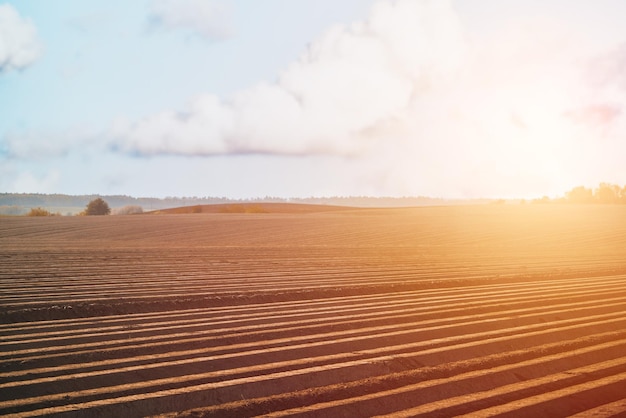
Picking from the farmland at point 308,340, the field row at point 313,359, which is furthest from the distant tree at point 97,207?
the field row at point 313,359

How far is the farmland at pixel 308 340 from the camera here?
494cm

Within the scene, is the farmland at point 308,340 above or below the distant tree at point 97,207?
below

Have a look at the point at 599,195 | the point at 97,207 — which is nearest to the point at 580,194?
the point at 599,195

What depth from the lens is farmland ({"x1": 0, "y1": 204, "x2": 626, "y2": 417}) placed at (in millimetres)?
4938

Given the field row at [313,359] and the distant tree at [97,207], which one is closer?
the field row at [313,359]

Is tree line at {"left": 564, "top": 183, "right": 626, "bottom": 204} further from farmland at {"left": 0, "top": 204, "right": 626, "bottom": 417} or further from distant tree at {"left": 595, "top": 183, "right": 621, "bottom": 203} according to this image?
farmland at {"left": 0, "top": 204, "right": 626, "bottom": 417}

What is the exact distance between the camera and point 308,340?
22.4ft

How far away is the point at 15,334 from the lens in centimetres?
720

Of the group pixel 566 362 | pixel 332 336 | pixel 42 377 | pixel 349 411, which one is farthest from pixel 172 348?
pixel 566 362

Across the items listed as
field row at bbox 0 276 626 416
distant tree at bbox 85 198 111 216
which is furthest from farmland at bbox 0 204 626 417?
distant tree at bbox 85 198 111 216

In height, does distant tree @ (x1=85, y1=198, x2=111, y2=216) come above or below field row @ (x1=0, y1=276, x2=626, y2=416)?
above

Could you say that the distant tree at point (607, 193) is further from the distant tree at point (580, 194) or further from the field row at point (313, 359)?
the field row at point (313, 359)

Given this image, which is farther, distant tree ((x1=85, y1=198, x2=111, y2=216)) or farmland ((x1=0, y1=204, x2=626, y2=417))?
distant tree ((x1=85, y1=198, x2=111, y2=216))

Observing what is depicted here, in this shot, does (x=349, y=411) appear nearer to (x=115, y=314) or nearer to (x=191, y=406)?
(x=191, y=406)
